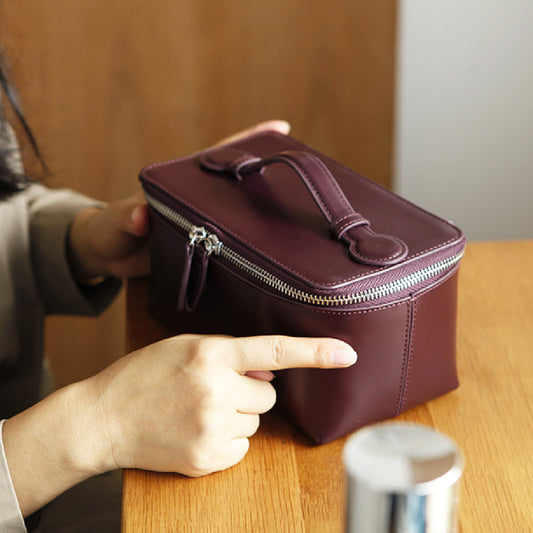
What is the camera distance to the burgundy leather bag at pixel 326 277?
1.87ft

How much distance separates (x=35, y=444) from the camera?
590mm

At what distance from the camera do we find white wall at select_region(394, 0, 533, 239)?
1.27 m

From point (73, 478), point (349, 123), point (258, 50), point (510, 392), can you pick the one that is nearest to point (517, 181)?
point (349, 123)

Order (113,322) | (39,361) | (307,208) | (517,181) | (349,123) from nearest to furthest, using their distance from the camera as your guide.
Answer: (307,208), (39,361), (517,181), (349,123), (113,322)

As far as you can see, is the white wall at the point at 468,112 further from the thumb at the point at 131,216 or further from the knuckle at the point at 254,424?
the knuckle at the point at 254,424

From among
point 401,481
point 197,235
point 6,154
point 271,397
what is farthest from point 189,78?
point 401,481

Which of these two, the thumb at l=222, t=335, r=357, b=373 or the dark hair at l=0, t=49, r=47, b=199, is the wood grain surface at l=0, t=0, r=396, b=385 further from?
the thumb at l=222, t=335, r=357, b=373

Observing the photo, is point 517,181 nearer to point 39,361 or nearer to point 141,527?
point 39,361

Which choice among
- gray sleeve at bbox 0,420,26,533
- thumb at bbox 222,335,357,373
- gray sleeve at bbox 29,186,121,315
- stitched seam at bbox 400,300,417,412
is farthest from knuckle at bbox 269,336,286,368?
gray sleeve at bbox 29,186,121,315

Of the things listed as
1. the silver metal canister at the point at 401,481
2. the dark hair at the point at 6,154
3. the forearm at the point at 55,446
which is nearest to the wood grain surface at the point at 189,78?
the dark hair at the point at 6,154

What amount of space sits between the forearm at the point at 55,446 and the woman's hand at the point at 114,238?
0.24 metres

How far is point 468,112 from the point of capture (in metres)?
1.33

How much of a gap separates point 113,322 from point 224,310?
1.03 m

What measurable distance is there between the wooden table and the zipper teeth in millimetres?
128
